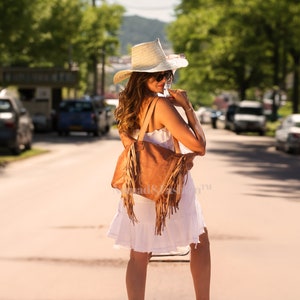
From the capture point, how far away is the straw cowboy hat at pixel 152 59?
18.0ft

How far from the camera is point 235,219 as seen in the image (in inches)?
487

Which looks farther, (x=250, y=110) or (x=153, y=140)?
(x=250, y=110)

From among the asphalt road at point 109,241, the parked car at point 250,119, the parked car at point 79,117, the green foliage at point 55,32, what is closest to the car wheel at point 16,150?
the asphalt road at point 109,241

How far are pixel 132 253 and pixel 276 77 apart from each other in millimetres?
54201

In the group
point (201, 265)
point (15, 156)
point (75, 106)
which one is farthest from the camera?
point (75, 106)

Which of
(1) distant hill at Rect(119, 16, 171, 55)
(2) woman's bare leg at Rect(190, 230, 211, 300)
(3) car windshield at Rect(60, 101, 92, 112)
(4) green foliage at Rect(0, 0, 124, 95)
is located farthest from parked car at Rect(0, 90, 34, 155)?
(2) woman's bare leg at Rect(190, 230, 211, 300)

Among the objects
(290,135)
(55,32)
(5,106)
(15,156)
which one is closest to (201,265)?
(15,156)

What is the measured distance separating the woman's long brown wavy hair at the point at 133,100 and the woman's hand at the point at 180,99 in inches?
5.3

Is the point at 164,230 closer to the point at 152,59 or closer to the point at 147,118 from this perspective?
the point at 147,118

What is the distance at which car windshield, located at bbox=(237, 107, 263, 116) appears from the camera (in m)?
57.6

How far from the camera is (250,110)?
58.2 metres

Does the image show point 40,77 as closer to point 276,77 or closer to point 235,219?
point 276,77

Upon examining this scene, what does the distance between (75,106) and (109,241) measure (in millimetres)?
36310

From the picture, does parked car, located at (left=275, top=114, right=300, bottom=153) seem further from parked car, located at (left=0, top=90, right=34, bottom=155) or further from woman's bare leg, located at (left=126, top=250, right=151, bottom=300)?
woman's bare leg, located at (left=126, top=250, right=151, bottom=300)
